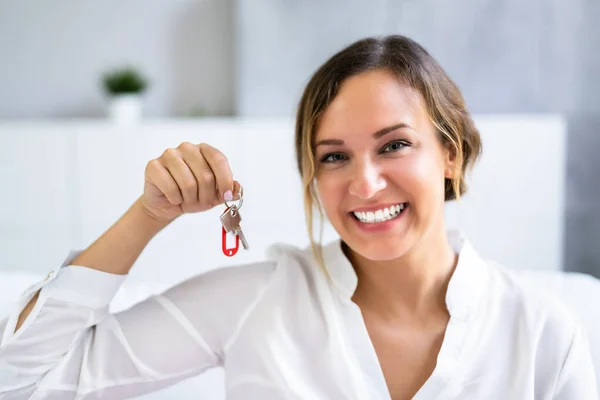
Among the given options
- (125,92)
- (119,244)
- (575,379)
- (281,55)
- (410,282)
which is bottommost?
(575,379)

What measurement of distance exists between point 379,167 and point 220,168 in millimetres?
261

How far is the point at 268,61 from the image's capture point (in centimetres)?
317

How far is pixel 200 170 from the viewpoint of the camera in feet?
3.19

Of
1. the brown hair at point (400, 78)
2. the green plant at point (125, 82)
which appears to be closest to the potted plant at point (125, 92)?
the green plant at point (125, 82)

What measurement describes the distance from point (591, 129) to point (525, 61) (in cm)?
48

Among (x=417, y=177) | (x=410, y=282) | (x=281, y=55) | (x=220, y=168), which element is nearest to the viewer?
(x=220, y=168)

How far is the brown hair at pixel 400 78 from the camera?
3.64 ft

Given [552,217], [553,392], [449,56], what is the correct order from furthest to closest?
1. [449,56]
2. [552,217]
3. [553,392]

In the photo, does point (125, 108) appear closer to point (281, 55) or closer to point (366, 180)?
point (281, 55)

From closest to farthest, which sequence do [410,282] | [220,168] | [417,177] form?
1. [220,168]
2. [417,177]
3. [410,282]

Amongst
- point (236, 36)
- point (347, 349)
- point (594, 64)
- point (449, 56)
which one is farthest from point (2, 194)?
point (594, 64)

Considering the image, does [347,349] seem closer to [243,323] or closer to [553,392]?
[243,323]

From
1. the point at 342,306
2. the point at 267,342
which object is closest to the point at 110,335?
the point at 267,342

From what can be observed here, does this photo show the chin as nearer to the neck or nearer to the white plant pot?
the neck
